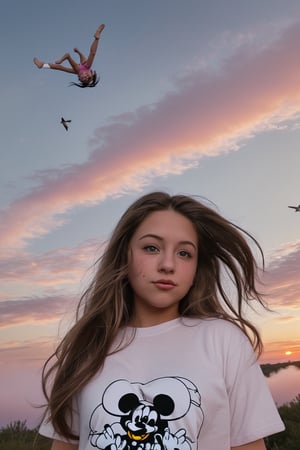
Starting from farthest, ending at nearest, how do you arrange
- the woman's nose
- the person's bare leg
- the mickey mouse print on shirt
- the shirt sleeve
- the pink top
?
the pink top
the person's bare leg
the woman's nose
the shirt sleeve
the mickey mouse print on shirt

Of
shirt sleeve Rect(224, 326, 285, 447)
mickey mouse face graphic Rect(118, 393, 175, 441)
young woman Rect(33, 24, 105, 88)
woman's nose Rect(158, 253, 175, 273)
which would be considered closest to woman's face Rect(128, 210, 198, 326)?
woman's nose Rect(158, 253, 175, 273)

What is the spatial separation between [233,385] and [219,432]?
0.95 feet

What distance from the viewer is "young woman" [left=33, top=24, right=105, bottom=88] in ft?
34.3

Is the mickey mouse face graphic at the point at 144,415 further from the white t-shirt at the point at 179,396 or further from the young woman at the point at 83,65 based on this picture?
the young woman at the point at 83,65

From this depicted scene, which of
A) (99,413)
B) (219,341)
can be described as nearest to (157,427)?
(99,413)

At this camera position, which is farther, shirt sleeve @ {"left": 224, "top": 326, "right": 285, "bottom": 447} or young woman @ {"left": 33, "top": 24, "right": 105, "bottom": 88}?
young woman @ {"left": 33, "top": 24, "right": 105, "bottom": 88}

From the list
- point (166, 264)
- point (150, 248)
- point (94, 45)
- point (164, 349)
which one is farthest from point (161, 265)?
point (94, 45)

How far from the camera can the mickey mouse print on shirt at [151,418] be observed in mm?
3918

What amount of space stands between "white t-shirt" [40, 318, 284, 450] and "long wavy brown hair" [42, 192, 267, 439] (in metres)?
0.15

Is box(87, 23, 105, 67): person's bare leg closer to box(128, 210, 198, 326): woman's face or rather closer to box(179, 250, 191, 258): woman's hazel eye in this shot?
box(128, 210, 198, 326): woman's face

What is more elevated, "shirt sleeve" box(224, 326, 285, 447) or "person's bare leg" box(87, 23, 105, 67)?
"person's bare leg" box(87, 23, 105, 67)

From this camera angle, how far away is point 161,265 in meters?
4.27

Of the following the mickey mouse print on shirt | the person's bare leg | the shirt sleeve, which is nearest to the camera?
the mickey mouse print on shirt

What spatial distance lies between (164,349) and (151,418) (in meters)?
0.48
